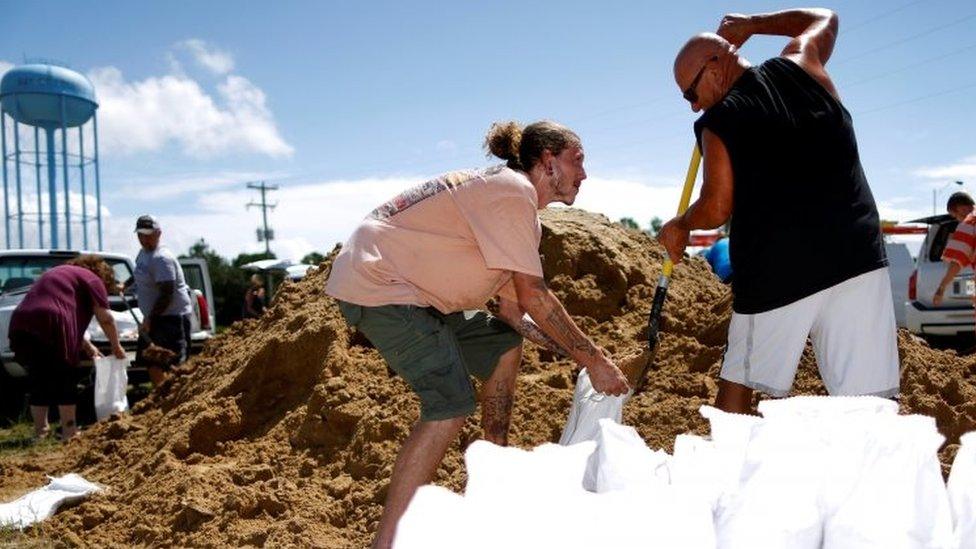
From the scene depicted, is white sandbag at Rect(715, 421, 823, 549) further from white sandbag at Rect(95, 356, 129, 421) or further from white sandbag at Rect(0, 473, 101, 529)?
white sandbag at Rect(95, 356, 129, 421)

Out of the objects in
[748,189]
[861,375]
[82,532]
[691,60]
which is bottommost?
[82,532]

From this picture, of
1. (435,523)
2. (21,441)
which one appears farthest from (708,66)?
(21,441)

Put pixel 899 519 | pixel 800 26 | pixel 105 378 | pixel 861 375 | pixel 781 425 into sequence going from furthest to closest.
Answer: pixel 105 378 → pixel 800 26 → pixel 861 375 → pixel 781 425 → pixel 899 519

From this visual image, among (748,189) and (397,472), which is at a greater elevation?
(748,189)

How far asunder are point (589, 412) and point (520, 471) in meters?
1.72

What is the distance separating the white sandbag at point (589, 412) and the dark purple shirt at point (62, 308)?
4.52 metres

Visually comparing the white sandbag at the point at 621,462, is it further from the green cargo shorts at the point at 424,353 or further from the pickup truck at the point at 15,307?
the pickup truck at the point at 15,307

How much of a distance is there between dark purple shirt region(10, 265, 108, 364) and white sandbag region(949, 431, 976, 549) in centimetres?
604

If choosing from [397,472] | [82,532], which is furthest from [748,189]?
[82,532]

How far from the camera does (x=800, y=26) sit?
3.01m

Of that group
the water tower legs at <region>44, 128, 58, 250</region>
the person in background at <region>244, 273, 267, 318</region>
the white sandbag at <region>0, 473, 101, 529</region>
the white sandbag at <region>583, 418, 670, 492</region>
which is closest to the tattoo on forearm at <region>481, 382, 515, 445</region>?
the white sandbag at <region>583, 418, 670, 492</region>

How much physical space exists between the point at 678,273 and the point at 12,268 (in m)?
6.70

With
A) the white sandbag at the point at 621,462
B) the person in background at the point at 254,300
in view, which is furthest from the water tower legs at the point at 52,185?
the white sandbag at the point at 621,462

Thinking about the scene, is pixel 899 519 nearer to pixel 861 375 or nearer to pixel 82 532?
pixel 861 375
